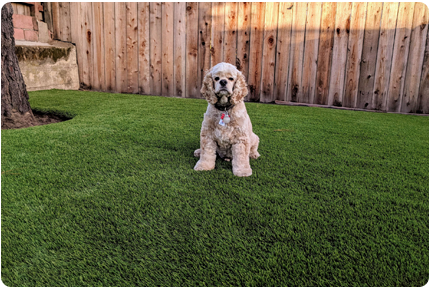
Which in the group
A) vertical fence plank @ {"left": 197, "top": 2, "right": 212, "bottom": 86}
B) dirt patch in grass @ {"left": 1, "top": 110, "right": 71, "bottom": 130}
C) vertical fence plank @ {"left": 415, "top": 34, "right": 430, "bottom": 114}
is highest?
vertical fence plank @ {"left": 197, "top": 2, "right": 212, "bottom": 86}

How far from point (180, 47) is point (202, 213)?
4.63 m

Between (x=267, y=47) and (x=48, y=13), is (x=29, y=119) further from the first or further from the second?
(x=48, y=13)

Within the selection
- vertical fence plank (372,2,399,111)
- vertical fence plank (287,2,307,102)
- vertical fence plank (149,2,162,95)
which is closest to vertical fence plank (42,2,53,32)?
vertical fence plank (149,2,162,95)

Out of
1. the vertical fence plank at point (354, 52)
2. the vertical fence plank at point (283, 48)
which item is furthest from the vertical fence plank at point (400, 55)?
the vertical fence plank at point (283, 48)

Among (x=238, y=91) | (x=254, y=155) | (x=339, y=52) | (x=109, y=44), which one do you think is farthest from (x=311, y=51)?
(x=109, y=44)

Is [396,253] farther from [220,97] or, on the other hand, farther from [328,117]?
[328,117]

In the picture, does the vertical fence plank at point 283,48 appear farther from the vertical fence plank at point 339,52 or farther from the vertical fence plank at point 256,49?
the vertical fence plank at point 339,52

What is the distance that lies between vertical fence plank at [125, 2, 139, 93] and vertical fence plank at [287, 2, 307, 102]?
2909mm

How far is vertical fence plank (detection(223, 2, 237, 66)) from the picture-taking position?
5.61 m

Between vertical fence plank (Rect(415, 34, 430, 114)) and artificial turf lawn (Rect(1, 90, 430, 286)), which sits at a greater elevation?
vertical fence plank (Rect(415, 34, 430, 114))

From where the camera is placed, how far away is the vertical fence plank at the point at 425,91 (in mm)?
4906

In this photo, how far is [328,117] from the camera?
4625 millimetres

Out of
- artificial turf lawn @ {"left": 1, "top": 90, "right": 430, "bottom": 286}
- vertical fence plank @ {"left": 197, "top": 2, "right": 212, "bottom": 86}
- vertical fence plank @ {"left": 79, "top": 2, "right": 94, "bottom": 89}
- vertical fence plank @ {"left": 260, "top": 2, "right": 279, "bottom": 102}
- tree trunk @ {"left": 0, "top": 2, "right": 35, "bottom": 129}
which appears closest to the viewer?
artificial turf lawn @ {"left": 1, "top": 90, "right": 430, "bottom": 286}

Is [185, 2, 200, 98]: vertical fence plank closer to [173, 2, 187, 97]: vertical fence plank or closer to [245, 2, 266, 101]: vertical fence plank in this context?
[173, 2, 187, 97]: vertical fence plank
